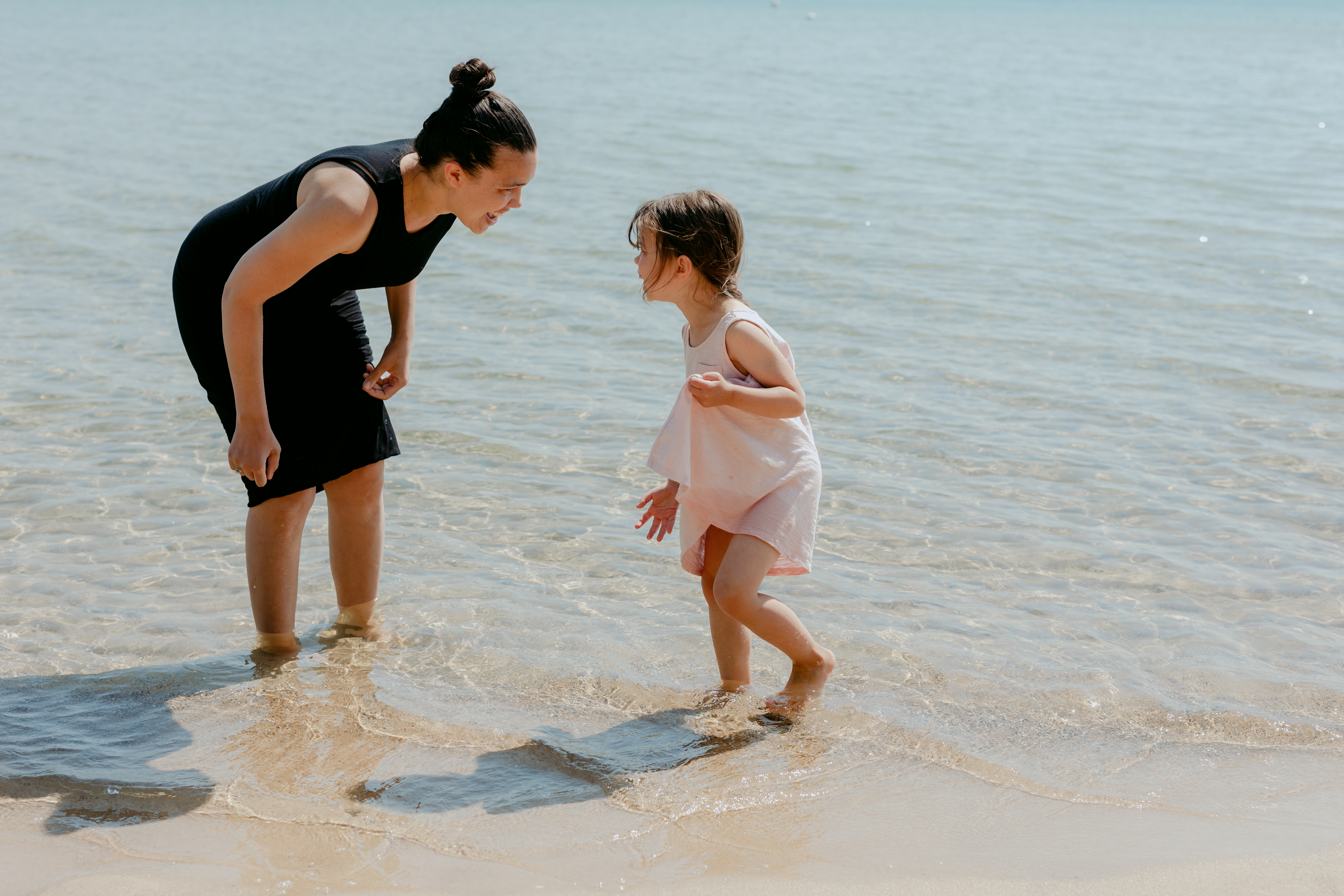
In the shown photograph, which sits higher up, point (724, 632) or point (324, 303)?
point (324, 303)

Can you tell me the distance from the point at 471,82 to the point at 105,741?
201cm

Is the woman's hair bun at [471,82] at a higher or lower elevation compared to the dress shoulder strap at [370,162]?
higher

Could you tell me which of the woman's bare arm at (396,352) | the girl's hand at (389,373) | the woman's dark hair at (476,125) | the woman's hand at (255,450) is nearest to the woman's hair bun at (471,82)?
the woman's dark hair at (476,125)

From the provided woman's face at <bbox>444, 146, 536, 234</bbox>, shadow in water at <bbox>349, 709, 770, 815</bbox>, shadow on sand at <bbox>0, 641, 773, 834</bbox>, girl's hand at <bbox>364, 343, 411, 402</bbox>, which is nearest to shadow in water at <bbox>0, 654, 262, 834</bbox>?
shadow on sand at <bbox>0, 641, 773, 834</bbox>

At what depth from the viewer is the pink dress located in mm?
3258

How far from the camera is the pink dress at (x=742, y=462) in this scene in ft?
10.7

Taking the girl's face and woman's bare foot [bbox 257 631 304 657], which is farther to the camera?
woman's bare foot [bbox 257 631 304 657]

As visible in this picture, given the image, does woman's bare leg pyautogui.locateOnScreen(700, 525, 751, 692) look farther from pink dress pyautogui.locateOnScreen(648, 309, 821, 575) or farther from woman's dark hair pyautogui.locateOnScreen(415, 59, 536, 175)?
woman's dark hair pyautogui.locateOnScreen(415, 59, 536, 175)

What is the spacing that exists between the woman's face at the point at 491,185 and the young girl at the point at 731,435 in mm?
341

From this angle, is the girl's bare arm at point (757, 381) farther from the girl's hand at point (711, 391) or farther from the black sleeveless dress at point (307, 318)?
the black sleeveless dress at point (307, 318)

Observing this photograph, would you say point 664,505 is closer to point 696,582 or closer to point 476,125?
point 476,125

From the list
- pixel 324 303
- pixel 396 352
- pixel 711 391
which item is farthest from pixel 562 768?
pixel 324 303

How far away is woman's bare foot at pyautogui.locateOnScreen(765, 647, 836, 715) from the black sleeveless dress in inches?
56.9

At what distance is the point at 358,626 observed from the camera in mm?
4008
